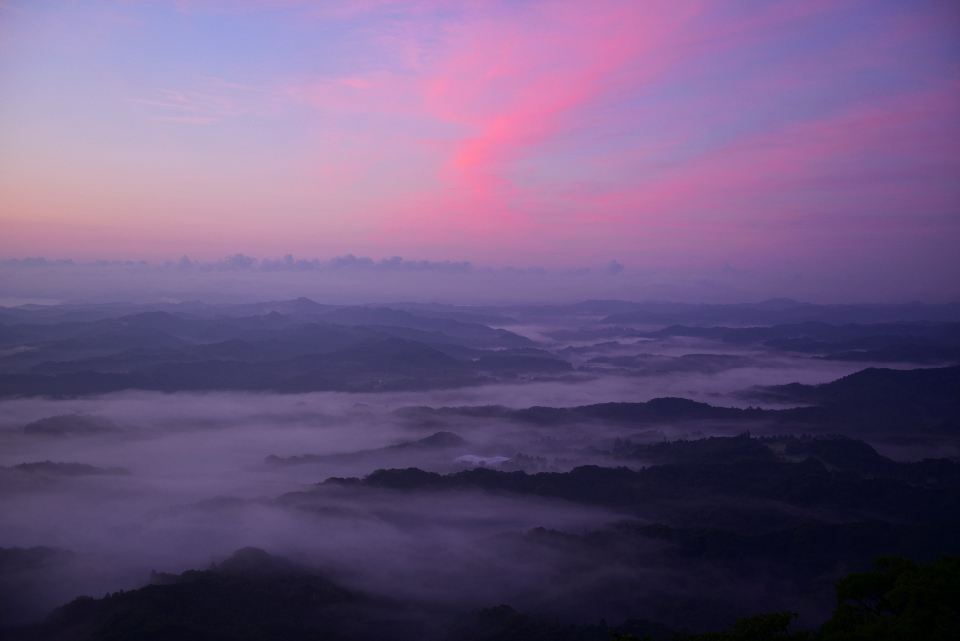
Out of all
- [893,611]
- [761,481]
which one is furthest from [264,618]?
[761,481]

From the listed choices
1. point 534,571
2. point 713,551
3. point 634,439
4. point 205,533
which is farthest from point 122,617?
point 634,439

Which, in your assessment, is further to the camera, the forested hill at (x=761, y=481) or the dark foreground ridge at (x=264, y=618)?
the forested hill at (x=761, y=481)

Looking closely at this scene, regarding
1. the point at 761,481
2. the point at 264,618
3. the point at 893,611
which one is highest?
the point at 893,611

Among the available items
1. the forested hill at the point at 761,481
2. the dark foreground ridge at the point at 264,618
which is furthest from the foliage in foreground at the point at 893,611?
the forested hill at the point at 761,481

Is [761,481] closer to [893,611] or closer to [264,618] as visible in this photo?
[264,618]

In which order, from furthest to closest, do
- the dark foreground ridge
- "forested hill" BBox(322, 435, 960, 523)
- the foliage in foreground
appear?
"forested hill" BBox(322, 435, 960, 523)
the dark foreground ridge
the foliage in foreground

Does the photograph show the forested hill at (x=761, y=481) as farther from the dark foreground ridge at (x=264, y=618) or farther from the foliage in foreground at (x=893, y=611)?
the foliage in foreground at (x=893, y=611)

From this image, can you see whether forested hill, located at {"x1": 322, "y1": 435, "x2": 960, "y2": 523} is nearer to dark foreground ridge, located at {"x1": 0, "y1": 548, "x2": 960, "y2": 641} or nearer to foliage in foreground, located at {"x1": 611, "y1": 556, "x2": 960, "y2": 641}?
dark foreground ridge, located at {"x1": 0, "y1": 548, "x2": 960, "y2": 641}

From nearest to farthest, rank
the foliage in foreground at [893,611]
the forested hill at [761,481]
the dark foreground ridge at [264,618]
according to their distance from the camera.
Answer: the foliage in foreground at [893,611] < the dark foreground ridge at [264,618] < the forested hill at [761,481]

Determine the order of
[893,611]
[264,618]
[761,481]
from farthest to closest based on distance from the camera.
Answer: [761,481] → [264,618] → [893,611]

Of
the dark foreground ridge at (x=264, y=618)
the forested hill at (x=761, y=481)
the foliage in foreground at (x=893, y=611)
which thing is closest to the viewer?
the foliage in foreground at (x=893, y=611)

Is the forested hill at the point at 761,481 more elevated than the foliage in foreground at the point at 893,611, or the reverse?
the foliage in foreground at the point at 893,611

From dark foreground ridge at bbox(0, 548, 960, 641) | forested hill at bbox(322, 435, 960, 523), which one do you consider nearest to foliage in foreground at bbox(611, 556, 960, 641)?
dark foreground ridge at bbox(0, 548, 960, 641)
